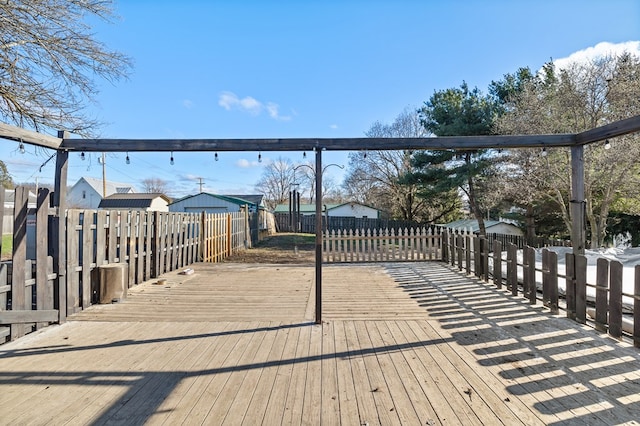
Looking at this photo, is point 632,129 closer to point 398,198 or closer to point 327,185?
point 398,198

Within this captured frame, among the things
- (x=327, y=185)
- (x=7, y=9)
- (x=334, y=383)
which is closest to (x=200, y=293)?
(x=334, y=383)

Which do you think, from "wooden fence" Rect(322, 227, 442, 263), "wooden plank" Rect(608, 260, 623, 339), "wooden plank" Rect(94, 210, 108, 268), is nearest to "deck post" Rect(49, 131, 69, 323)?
"wooden plank" Rect(94, 210, 108, 268)

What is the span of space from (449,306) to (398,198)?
789 inches

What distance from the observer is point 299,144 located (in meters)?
3.94

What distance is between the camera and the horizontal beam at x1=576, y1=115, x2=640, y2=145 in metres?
3.12

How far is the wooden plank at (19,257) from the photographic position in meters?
3.27

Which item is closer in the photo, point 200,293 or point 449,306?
point 449,306

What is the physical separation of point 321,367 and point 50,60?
7249 millimetres

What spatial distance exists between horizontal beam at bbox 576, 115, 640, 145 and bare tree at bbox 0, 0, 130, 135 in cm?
792

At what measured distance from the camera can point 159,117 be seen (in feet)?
35.8

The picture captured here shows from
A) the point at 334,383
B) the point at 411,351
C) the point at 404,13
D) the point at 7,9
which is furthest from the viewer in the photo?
the point at 404,13

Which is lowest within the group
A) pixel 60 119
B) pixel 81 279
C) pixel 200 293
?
pixel 200 293

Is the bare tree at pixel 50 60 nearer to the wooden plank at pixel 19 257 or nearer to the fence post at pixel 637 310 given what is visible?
the wooden plank at pixel 19 257

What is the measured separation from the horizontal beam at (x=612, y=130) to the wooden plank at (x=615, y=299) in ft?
4.38
